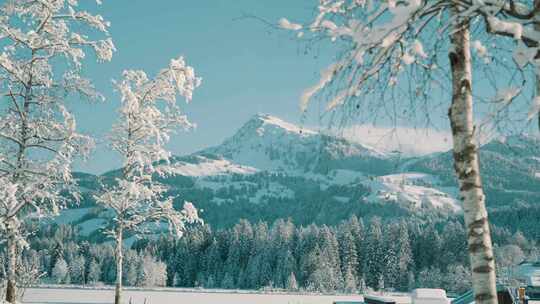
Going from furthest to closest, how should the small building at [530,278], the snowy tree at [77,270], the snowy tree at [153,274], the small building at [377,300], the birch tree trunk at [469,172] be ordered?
the snowy tree at [77,270]
the snowy tree at [153,274]
the small building at [530,278]
the small building at [377,300]
the birch tree trunk at [469,172]

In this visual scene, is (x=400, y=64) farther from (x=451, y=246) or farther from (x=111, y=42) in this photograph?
(x=451, y=246)

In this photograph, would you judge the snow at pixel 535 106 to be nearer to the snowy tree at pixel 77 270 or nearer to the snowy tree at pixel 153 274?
the snowy tree at pixel 153 274

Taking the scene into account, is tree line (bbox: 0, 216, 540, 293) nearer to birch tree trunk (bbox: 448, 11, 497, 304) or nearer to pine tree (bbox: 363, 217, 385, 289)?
pine tree (bbox: 363, 217, 385, 289)

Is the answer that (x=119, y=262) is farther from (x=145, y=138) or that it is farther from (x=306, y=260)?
(x=306, y=260)

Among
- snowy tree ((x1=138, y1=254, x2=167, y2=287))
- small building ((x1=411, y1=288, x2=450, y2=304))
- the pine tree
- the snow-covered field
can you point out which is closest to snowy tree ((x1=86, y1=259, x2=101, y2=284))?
snowy tree ((x1=138, y1=254, x2=167, y2=287))

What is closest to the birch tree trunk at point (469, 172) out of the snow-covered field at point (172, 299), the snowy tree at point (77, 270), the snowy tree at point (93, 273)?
the snow-covered field at point (172, 299)

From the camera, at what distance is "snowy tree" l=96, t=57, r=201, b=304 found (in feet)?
63.1

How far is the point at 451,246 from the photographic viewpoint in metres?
109

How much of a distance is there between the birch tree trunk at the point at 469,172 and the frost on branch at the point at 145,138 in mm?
15008

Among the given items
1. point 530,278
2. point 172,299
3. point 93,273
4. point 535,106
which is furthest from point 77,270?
point 535,106

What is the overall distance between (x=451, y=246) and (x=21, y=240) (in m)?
107

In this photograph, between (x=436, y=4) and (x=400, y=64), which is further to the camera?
(x=400, y=64)

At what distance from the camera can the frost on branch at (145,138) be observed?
19250 mm

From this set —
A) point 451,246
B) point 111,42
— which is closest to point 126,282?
point 451,246
